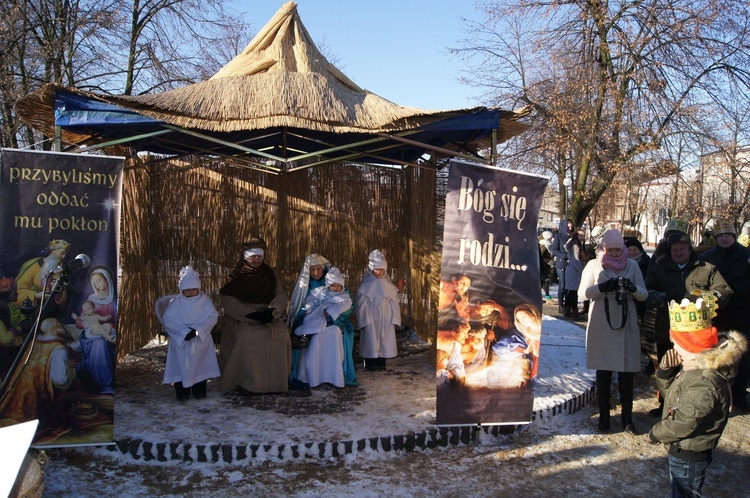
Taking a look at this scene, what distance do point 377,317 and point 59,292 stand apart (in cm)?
341

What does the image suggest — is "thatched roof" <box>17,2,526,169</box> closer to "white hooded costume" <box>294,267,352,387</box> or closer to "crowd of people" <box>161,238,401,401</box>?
"crowd of people" <box>161,238,401,401</box>

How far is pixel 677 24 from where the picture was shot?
43.8 feet

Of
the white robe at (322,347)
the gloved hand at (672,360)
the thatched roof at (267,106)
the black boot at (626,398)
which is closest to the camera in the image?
the gloved hand at (672,360)

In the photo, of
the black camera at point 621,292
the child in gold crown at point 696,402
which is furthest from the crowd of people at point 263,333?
the child in gold crown at point 696,402

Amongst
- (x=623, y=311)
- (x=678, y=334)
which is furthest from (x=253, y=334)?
(x=678, y=334)

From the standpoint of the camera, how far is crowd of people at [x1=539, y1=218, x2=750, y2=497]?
3.25 m

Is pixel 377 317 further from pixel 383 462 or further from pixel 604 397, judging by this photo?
pixel 604 397

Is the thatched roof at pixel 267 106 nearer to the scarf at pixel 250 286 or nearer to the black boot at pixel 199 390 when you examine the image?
the scarf at pixel 250 286

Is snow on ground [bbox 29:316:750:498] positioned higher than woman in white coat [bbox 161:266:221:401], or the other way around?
woman in white coat [bbox 161:266:221:401]

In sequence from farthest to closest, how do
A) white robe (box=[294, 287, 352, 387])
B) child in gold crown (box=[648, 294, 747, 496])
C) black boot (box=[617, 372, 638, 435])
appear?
white robe (box=[294, 287, 352, 387]) → black boot (box=[617, 372, 638, 435]) → child in gold crown (box=[648, 294, 747, 496])

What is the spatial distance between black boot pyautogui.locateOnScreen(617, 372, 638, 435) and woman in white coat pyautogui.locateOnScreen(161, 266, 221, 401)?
147 inches

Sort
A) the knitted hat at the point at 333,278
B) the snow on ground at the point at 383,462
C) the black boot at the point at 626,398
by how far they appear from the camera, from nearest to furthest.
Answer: the snow on ground at the point at 383,462 < the black boot at the point at 626,398 < the knitted hat at the point at 333,278

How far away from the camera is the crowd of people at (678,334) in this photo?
3.25 meters

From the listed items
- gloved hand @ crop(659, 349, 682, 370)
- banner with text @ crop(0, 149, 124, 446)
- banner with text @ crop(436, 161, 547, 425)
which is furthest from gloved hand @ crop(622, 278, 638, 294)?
banner with text @ crop(0, 149, 124, 446)
